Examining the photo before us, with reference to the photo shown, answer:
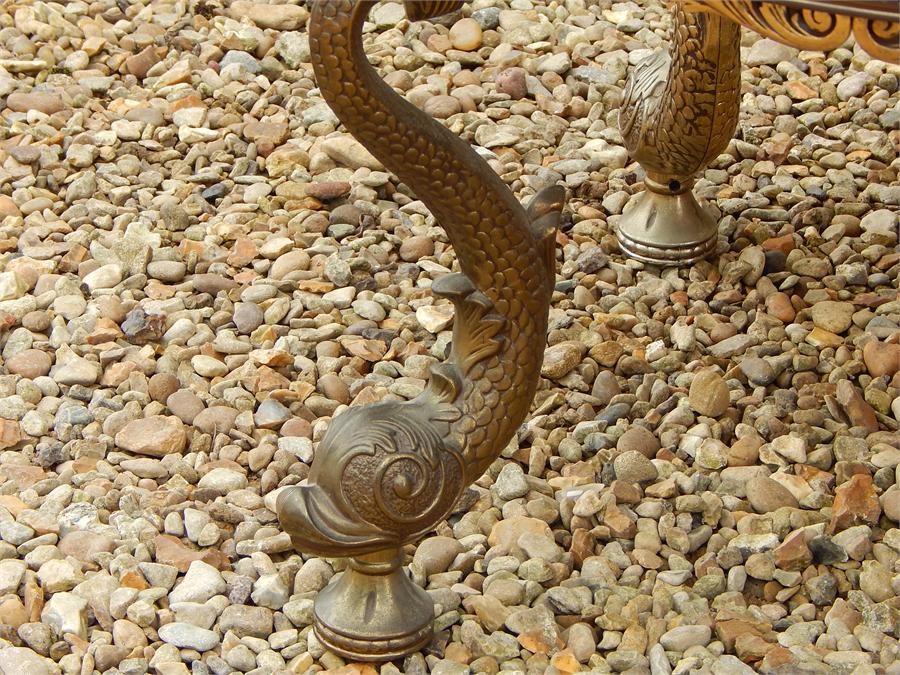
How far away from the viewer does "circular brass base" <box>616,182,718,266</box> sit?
2514 mm

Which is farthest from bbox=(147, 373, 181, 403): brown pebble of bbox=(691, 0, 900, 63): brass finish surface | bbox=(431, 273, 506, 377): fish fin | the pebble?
bbox=(691, 0, 900, 63): brass finish surface

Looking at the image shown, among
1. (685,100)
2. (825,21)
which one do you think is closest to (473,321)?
(825,21)

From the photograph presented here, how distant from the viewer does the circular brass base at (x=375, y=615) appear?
1670 mm

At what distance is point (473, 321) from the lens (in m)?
1.66

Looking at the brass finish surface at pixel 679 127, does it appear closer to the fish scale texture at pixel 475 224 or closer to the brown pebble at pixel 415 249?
the brown pebble at pixel 415 249

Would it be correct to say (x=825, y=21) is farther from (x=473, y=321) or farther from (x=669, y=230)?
(x=669, y=230)

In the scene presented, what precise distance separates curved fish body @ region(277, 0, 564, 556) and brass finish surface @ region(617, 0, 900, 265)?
58 centimetres

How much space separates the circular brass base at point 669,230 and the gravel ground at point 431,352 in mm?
36

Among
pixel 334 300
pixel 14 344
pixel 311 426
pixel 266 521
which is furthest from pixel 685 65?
pixel 14 344

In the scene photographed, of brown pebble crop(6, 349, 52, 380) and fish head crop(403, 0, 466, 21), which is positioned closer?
fish head crop(403, 0, 466, 21)

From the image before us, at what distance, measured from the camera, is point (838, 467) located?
2004mm

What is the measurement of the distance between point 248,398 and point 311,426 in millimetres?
132

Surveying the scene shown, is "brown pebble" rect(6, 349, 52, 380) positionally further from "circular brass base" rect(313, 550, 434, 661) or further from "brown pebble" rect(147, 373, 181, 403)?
"circular brass base" rect(313, 550, 434, 661)

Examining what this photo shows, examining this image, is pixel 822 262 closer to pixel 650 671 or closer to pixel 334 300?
pixel 334 300
